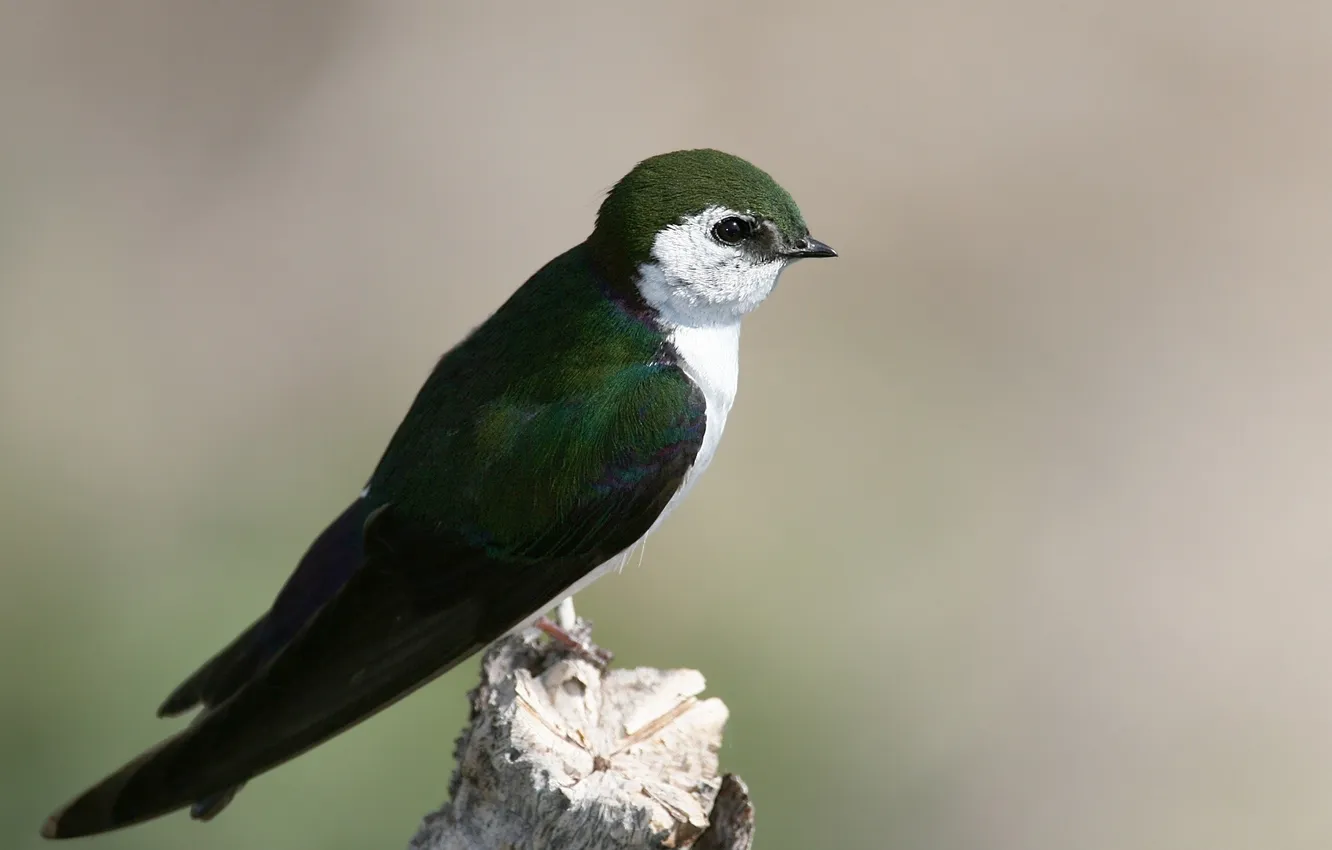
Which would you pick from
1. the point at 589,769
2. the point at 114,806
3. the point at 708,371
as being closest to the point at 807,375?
the point at 708,371

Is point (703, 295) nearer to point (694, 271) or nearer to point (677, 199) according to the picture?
point (694, 271)

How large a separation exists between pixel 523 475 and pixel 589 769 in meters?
0.67

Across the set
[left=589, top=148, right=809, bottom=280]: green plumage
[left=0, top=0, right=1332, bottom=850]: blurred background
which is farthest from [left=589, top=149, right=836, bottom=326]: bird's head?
[left=0, top=0, right=1332, bottom=850]: blurred background

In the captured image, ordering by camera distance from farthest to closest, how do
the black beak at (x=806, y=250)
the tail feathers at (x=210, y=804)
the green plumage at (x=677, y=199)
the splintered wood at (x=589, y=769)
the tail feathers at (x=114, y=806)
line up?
1. the black beak at (x=806, y=250)
2. the green plumage at (x=677, y=199)
3. the tail feathers at (x=210, y=804)
4. the tail feathers at (x=114, y=806)
5. the splintered wood at (x=589, y=769)

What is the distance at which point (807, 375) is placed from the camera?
290 inches

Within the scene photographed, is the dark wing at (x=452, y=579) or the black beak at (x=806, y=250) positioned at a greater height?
the black beak at (x=806, y=250)

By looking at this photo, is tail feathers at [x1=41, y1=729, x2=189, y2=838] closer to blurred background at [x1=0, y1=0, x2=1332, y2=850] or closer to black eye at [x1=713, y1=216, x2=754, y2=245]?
blurred background at [x1=0, y1=0, x2=1332, y2=850]

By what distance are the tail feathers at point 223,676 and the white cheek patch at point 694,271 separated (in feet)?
3.97

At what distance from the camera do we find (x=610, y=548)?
375 centimetres

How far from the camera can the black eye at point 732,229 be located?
12.4 feet

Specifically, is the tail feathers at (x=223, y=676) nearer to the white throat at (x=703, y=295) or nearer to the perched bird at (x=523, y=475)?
the perched bird at (x=523, y=475)

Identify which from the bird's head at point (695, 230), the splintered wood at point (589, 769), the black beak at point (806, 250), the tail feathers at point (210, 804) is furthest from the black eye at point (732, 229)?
the tail feathers at point (210, 804)

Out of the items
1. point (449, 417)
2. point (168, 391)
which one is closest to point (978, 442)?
point (168, 391)

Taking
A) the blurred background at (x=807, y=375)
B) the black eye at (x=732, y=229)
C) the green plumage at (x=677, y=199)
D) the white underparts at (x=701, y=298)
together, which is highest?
the green plumage at (x=677, y=199)
